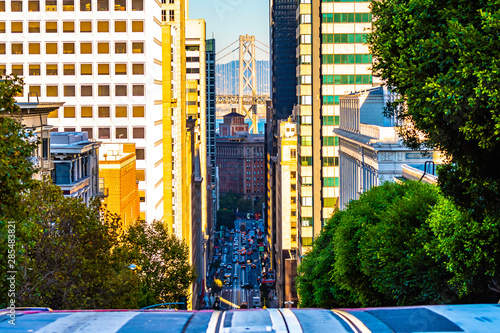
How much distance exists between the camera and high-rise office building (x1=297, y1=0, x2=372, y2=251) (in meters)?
89.6

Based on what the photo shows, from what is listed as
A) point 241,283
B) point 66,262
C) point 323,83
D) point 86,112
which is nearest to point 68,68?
point 86,112

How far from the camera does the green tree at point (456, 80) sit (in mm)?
15906

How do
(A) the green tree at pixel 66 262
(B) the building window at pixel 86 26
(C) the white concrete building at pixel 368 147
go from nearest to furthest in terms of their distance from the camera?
(A) the green tree at pixel 66 262 → (C) the white concrete building at pixel 368 147 → (B) the building window at pixel 86 26

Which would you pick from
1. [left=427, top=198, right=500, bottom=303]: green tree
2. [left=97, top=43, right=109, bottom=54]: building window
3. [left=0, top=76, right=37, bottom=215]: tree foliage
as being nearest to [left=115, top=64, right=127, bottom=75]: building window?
[left=97, top=43, right=109, bottom=54]: building window

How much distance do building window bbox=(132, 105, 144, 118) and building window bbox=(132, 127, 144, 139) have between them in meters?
1.36

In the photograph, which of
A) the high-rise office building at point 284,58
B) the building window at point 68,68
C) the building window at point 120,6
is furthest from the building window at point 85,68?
the high-rise office building at point 284,58

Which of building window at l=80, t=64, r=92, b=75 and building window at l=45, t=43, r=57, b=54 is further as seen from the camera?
building window at l=80, t=64, r=92, b=75

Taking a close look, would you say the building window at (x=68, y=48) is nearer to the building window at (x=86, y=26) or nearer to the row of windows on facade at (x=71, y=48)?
the row of windows on facade at (x=71, y=48)

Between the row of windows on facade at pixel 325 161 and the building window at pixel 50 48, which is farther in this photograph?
the row of windows on facade at pixel 325 161

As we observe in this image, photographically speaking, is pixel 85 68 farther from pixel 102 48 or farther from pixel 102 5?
pixel 102 5

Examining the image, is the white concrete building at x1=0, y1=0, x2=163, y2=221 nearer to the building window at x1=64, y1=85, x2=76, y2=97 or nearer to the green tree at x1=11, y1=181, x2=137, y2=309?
the building window at x1=64, y1=85, x2=76, y2=97

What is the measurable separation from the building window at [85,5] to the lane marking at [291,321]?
6615 cm

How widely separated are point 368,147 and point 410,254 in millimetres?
36234

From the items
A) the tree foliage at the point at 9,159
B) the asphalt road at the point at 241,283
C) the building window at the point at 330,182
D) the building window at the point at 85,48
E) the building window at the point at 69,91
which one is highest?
the building window at the point at 85,48
